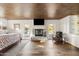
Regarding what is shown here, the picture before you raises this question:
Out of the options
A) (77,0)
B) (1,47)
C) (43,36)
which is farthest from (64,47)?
(77,0)

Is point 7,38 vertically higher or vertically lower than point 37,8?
lower

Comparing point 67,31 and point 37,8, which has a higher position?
point 37,8

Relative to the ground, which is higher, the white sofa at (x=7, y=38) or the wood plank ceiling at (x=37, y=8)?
the wood plank ceiling at (x=37, y=8)

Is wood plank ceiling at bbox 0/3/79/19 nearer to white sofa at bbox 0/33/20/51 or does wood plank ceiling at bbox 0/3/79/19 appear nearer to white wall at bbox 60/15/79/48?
white wall at bbox 60/15/79/48

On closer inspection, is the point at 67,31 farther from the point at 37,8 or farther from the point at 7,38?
the point at 7,38

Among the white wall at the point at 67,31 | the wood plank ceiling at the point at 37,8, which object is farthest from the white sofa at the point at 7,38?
the white wall at the point at 67,31

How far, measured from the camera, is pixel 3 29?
4.99 m

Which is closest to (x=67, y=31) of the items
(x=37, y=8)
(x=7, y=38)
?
(x=37, y=8)

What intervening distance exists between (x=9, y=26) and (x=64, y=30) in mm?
2523

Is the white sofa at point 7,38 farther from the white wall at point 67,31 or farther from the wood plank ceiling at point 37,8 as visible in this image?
the white wall at point 67,31

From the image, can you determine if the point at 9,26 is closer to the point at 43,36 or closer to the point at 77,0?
the point at 43,36

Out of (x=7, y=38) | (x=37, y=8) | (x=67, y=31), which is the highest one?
(x=37, y=8)

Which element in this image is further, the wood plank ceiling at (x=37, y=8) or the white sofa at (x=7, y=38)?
the white sofa at (x=7, y=38)

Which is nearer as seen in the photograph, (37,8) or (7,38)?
(37,8)
